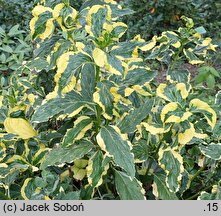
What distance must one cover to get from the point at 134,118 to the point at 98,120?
0.15 meters

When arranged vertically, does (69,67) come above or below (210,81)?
above

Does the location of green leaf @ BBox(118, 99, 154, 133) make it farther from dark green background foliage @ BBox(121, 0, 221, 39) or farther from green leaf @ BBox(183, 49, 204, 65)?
dark green background foliage @ BBox(121, 0, 221, 39)

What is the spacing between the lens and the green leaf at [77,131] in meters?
1.69

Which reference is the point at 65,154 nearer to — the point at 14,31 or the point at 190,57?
the point at 190,57

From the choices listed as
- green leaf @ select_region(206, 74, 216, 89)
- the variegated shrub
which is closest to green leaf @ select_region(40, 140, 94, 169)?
the variegated shrub

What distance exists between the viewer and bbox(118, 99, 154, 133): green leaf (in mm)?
1766

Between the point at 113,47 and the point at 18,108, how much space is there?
0.56m

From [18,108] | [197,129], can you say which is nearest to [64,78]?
[18,108]

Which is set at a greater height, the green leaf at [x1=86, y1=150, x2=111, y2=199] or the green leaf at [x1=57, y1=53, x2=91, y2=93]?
the green leaf at [x1=57, y1=53, x2=91, y2=93]

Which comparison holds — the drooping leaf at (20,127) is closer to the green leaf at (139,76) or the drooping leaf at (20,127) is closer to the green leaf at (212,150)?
the green leaf at (139,76)

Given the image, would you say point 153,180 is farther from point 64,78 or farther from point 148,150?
point 64,78

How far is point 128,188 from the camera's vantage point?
1.79 m

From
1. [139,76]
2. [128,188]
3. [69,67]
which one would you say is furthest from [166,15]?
[69,67]

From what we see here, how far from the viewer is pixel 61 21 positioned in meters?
1.75
